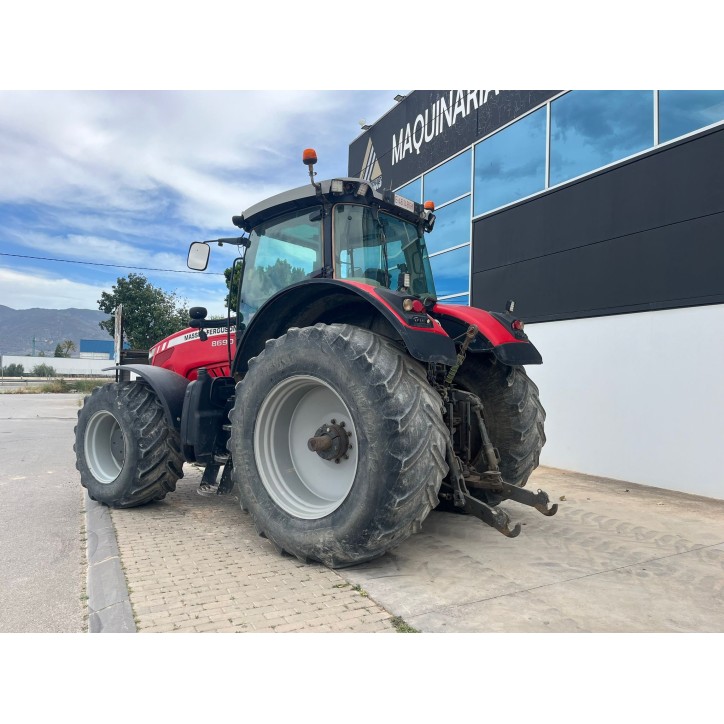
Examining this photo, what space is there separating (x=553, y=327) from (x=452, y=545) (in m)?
4.67

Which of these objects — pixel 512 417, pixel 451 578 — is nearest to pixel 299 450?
pixel 451 578

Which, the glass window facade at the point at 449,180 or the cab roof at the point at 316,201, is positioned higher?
the glass window facade at the point at 449,180

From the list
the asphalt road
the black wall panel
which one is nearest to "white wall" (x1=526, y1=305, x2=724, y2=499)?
the black wall panel

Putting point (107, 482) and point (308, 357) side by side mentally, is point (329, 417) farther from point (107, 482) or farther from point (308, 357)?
point (107, 482)

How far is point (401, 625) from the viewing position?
255cm

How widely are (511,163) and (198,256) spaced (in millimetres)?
5994

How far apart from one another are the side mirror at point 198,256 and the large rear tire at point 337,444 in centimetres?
133

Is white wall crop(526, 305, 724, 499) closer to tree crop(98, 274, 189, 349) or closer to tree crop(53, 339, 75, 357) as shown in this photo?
tree crop(98, 274, 189, 349)

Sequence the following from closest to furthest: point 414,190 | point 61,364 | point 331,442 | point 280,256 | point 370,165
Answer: point 331,442, point 280,256, point 414,190, point 370,165, point 61,364

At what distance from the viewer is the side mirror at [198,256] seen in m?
4.59

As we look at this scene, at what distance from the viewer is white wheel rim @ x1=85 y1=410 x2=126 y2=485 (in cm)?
514

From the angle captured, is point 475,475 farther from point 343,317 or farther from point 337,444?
point 343,317

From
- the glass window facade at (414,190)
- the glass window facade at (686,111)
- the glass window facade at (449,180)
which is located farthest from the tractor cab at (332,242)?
the glass window facade at (414,190)

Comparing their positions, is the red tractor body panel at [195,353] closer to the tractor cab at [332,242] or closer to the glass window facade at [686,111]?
the tractor cab at [332,242]
